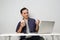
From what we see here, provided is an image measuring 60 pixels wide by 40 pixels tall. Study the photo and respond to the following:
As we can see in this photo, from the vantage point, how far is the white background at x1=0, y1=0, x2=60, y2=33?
2963 mm

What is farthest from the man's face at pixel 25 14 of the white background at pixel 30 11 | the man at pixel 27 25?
the white background at pixel 30 11

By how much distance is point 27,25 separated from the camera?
9.34 ft

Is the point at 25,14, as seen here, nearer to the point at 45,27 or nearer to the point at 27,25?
the point at 27,25

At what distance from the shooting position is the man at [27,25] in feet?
9.18

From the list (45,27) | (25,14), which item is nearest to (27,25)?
(25,14)

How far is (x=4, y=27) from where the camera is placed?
296 centimetres

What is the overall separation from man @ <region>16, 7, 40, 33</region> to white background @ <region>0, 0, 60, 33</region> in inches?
4.3

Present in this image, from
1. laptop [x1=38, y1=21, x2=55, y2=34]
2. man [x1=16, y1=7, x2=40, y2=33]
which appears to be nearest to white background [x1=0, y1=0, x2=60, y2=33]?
man [x1=16, y1=7, x2=40, y2=33]

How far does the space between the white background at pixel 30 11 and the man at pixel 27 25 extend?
11 centimetres

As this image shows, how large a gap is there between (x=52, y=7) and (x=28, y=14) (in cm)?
57

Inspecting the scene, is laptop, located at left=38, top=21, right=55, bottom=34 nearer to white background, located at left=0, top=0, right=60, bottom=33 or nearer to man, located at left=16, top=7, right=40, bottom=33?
man, located at left=16, top=7, right=40, bottom=33

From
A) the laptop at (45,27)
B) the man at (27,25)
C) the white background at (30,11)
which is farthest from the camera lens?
the white background at (30,11)

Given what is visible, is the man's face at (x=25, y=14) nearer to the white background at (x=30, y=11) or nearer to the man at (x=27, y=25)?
the man at (x=27, y=25)

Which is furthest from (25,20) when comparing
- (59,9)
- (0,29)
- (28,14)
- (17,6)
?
(59,9)
